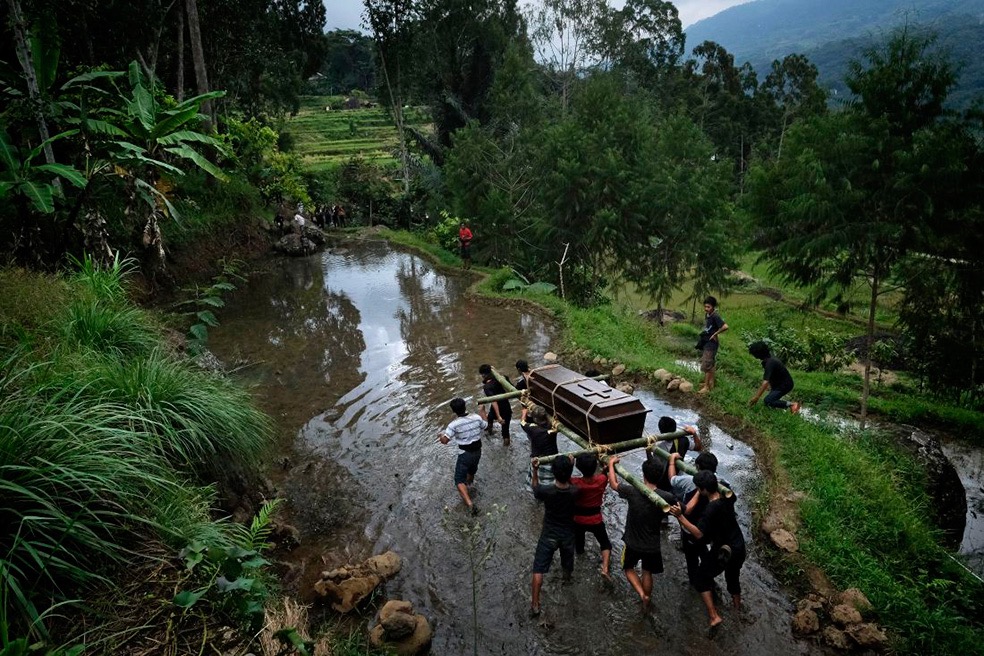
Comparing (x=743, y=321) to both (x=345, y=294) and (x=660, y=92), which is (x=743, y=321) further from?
(x=660, y=92)

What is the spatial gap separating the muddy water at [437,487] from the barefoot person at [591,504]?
38 cm

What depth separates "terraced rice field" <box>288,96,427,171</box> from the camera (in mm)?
42125

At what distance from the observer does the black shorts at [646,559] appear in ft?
16.5

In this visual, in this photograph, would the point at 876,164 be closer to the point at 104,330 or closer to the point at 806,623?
the point at 806,623

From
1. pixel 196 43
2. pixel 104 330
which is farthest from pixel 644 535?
pixel 196 43

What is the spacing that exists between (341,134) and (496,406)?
156 ft

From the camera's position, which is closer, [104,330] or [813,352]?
[104,330]

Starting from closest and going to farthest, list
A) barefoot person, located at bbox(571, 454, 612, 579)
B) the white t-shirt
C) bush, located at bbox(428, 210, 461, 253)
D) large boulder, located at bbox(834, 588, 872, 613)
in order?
1. large boulder, located at bbox(834, 588, 872, 613)
2. barefoot person, located at bbox(571, 454, 612, 579)
3. the white t-shirt
4. bush, located at bbox(428, 210, 461, 253)

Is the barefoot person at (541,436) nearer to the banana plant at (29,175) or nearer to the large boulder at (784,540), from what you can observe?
the large boulder at (784,540)

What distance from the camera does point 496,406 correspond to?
8297mm

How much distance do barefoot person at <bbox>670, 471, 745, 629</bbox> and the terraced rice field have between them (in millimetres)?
35158

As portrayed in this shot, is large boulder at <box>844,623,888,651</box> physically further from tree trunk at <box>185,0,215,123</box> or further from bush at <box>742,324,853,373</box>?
tree trunk at <box>185,0,215,123</box>

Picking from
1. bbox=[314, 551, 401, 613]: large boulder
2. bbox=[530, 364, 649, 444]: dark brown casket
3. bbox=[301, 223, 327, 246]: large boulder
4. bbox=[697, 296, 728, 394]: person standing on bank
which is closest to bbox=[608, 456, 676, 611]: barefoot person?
bbox=[530, 364, 649, 444]: dark brown casket

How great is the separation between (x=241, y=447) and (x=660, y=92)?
148 feet
